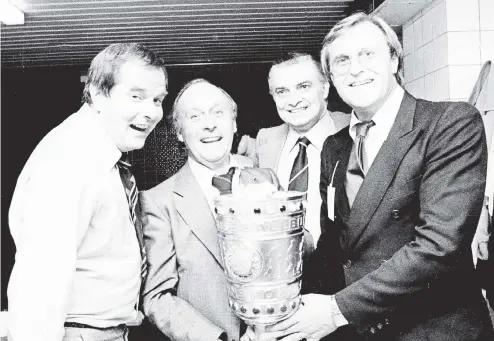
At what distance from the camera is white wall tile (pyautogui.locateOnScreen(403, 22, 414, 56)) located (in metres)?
3.23

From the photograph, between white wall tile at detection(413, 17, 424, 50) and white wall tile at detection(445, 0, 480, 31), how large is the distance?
14.2 inches

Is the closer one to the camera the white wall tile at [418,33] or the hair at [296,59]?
the hair at [296,59]

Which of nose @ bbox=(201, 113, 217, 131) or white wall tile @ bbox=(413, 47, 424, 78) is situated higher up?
white wall tile @ bbox=(413, 47, 424, 78)

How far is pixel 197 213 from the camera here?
175cm

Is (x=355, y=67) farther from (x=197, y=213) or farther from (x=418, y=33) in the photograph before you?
(x=418, y=33)

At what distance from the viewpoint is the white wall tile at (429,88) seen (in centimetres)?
291

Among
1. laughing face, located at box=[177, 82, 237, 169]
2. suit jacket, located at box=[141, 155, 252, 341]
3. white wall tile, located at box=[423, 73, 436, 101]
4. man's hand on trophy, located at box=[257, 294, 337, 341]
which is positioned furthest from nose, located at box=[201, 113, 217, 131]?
white wall tile, located at box=[423, 73, 436, 101]

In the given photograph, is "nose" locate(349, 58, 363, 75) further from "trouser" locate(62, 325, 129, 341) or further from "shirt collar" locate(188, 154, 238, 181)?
"trouser" locate(62, 325, 129, 341)

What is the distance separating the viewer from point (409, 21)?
3.23 metres

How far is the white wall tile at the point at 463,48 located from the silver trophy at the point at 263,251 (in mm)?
1682

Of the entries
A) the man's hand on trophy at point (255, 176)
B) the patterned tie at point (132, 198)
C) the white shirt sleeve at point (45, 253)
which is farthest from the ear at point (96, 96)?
the man's hand on trophy at point (255, 176)

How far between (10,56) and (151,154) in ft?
6.09

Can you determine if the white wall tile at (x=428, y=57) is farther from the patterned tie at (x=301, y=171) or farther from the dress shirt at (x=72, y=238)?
the dress shirt at (x=72, y=238)

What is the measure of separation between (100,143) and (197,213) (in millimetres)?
426
